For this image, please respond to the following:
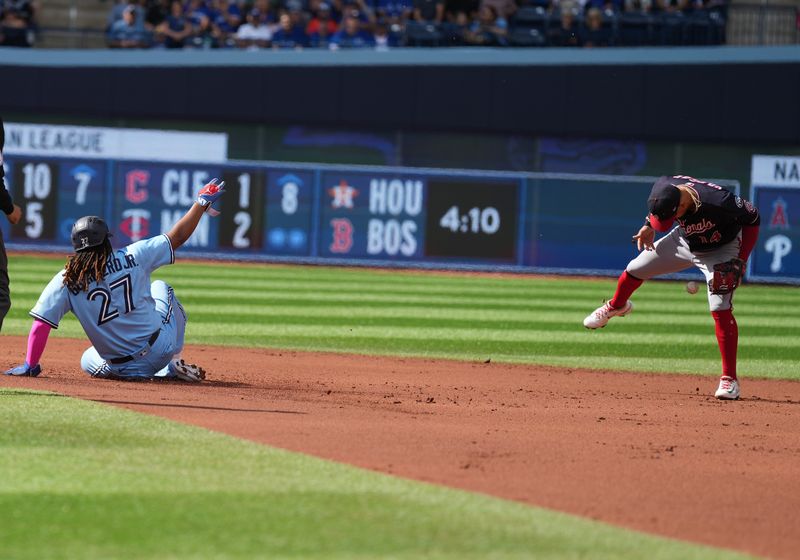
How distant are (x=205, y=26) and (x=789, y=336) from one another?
14.7m

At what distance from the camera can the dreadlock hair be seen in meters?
7.68

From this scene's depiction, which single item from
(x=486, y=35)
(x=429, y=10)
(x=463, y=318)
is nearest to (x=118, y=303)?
(x=463, y=318)

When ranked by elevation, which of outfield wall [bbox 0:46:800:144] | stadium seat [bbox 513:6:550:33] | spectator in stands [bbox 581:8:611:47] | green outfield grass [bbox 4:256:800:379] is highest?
stadium seat [bbox 513:6:550:33]

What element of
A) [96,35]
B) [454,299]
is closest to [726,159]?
[454,299]

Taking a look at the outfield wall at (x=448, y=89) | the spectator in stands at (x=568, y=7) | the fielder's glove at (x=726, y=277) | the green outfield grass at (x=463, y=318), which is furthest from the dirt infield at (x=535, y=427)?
the spectator in stands at (x=568, y=7)

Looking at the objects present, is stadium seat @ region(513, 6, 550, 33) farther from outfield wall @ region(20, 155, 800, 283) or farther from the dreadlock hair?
the dreadlock hair

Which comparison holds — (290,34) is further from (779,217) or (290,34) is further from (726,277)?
(726,277)

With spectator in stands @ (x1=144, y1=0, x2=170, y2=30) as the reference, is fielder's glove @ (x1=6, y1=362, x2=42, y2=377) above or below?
below

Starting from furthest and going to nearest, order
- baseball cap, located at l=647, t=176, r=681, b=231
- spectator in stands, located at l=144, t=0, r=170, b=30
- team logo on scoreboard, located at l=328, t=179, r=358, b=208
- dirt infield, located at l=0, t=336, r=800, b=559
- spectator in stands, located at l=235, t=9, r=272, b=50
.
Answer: spectator in stands, located at l=144, t=0, r=170, b=30 → spectator in stands, located at l=235, t=9, r=272, b=50 → team logo on scoreboard, located at l=328, t=179, r=358, b=208 → baseball cap, located at l=647, t=176, r=681, b=231 → dirt infield, located at l=0, t=336, r=800, b=559

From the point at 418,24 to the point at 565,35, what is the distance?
9.08ft

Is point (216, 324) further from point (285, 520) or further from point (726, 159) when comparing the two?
point (726, 159)

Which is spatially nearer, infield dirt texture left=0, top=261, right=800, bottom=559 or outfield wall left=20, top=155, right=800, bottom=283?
infield dirt texture left=0, top=261, right=800, bottom=559

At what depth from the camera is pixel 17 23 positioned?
2506 cm

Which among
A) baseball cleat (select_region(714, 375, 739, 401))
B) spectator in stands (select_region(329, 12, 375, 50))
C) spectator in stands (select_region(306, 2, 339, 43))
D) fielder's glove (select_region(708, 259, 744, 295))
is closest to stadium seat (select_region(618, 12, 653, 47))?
spectator in stands (select_region(329, 12, 375, 50))
